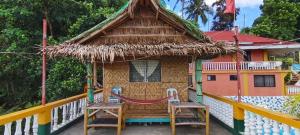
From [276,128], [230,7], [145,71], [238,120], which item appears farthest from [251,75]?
[276,128]

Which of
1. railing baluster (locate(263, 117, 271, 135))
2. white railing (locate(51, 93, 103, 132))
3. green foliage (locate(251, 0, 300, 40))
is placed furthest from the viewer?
green foliage (locate(251, 0, 300, 40))

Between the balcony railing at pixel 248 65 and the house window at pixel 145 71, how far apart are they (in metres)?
12.8

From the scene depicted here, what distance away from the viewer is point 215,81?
749 inches

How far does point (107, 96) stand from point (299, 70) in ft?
72.3

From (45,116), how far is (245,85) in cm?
1702

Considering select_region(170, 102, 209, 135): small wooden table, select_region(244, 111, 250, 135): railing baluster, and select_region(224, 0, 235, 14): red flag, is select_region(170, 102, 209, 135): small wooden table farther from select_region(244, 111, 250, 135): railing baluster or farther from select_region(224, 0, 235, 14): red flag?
select_region(224, 0, 235, 14): red flag

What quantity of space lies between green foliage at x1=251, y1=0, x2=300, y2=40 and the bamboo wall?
863 inches

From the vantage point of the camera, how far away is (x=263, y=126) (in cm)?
374

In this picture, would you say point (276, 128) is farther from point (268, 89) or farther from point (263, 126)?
point (268, 89)

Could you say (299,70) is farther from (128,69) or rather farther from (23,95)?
(23,95)

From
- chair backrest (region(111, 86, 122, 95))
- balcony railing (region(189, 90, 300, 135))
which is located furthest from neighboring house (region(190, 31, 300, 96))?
balcony railing (region(189, 90, 300, 135))

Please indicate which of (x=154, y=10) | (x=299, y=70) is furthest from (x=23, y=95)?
(x=299, y=70)

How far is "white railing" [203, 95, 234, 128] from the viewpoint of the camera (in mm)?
5320

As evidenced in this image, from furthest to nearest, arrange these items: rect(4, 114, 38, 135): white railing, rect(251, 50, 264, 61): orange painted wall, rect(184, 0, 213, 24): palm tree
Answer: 1. rect(184, 0, 213, 24): palm tree
2. rect(251, 50, 264, 61): orange painted wall
3. rect(4, 114, 38, 135): white railing
